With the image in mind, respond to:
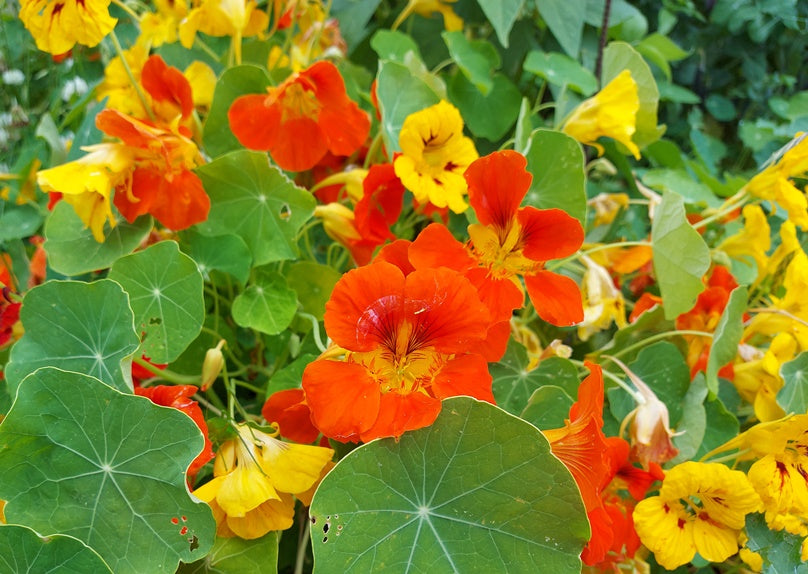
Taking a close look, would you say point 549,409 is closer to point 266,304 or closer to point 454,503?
point 454,503

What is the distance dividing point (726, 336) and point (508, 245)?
318mm

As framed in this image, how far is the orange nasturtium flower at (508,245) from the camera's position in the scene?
0.56 m

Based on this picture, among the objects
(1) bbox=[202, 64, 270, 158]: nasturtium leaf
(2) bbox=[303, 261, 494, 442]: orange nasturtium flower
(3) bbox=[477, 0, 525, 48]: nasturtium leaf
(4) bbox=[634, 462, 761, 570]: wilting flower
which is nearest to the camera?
(2) bbox=[303, 261, 494, 442]: orange nasturtium flower

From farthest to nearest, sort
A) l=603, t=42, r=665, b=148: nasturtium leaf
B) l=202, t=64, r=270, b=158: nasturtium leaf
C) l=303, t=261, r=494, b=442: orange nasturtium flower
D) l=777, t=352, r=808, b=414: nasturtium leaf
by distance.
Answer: l=603, t=42, r=665, b=148: nasturtium leaf < l=202, t=64, r=270, b=158: nasturtium leaf < l=777, t=352, r=808, b=414: nasturtium leaf < l=303, t=261, r=494, b=442: orange nasturtium flower

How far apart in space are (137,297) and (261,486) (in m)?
0.28

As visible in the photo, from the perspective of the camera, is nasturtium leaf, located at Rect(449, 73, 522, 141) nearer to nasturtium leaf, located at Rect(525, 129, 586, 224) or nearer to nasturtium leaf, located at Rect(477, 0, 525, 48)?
nasturtium leaf, located at Rect(477, 0, 525, 48)

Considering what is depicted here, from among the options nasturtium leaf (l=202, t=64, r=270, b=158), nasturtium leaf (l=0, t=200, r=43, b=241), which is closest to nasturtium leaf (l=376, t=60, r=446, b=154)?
nasturtium leaf (l=202, t=64, r=270, b=158)

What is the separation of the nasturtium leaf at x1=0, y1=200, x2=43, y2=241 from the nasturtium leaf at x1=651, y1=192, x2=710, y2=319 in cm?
95

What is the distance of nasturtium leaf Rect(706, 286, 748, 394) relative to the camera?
735mm

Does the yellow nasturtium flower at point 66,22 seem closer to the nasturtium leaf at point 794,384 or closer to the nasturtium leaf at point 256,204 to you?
the nasturtium leaf at point 256,204

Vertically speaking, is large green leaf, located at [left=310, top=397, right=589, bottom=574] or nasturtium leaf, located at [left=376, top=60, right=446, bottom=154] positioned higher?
nasturtium leaf, located at [left=376, top=60, right=446, bottom=154]

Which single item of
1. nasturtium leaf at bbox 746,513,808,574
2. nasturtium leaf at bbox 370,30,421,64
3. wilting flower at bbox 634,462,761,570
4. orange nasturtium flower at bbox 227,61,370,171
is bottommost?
nasturtium leaf at bbox 746,513,808,574

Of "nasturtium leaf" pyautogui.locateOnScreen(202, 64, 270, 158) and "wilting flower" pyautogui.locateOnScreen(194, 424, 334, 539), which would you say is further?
"nasturtium leaf" pyautogui.locateOnScreen(202, 64, 270, 158)

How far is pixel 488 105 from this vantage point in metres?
1.14
